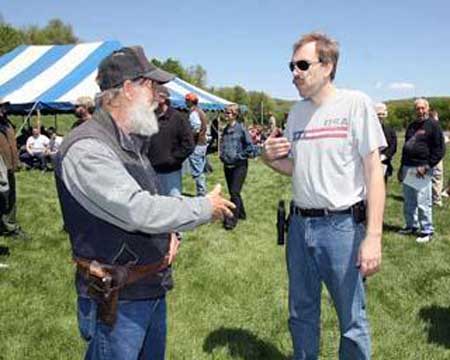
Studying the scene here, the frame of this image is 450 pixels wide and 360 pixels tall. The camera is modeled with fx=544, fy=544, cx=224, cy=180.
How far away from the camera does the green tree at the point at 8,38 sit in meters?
41.5

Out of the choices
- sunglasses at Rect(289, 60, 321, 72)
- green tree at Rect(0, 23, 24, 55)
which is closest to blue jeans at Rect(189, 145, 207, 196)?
sunglasses at Rect(289, 60, 321, 72)

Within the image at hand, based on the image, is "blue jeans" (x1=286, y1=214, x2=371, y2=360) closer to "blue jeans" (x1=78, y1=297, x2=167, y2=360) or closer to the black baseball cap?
"blue jeans" (x1=78, y1=297, x2=167, y2=360)

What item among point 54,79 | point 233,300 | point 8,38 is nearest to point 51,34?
point 8,38

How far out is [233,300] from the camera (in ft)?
16.6

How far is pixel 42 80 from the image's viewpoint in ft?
53.0

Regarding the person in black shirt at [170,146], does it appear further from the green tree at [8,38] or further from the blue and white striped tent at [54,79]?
the green tree at [8,38]

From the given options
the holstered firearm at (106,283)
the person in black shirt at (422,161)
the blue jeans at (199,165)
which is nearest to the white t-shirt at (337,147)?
the holstered firearm at (106,283)

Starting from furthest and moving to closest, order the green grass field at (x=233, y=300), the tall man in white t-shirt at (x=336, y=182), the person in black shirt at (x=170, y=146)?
the person in black shirt at (x=170, y=146) → the green grass field at (x=233, y=300) → the tall man in white t-shirt at (x=336, y=182)

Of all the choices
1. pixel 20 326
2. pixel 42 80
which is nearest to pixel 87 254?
pixel 20 326

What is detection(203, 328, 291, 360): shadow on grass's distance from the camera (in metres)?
3.94

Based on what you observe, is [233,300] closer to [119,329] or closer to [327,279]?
[327,279]

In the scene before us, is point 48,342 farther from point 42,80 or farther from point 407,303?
point 42,80

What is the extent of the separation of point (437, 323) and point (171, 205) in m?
3.41

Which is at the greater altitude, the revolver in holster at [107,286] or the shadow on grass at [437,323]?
the revolver in holster at [107,286]
